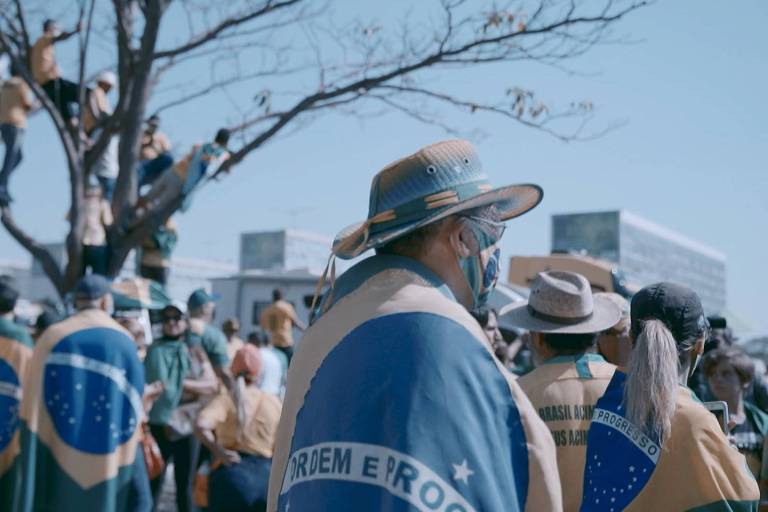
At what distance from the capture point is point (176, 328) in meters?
7.37

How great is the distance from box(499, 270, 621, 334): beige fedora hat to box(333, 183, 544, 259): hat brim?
1534 mm

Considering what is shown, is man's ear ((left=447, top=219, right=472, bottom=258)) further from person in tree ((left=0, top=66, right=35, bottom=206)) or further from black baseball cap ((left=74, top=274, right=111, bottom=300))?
person in tree ((left=0, top=66, right=35, bottom=206))

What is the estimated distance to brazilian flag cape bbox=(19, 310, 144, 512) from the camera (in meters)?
5.60

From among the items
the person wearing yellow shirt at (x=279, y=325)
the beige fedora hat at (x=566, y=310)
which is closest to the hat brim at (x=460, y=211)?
the beige fedora hat at (x=566, y=310)

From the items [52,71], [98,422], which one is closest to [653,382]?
[98,422]

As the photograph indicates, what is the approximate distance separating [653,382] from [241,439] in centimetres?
389

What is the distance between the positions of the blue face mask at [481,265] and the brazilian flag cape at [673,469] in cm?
93

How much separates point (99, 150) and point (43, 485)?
385cm

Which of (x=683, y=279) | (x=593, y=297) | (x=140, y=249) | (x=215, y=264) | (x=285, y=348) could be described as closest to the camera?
(x=593, y=297)

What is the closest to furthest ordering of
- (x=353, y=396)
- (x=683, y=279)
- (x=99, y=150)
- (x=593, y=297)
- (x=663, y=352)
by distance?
(x=353, y=396) < (x=663, y=352) < (x=593, y=297) < (x=99, y=150) < (x=683, y=279)

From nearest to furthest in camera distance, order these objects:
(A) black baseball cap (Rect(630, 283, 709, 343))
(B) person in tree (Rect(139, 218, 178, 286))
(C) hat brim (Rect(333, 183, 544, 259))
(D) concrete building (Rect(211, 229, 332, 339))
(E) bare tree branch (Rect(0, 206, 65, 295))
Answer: (C) hat brim (Rect(333, 183, 544, 259)), (A) black baseball cap (Rect(630, 283, 709, 343)), (E) bare tree branch (Rect(0, 206, 65, 295)), (B) person in tree (Rect(139, 218, 178, 286)), (D) concrete building (Rect(211, 229, 332, 339))

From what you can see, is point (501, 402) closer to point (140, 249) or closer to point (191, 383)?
point (191, 383)

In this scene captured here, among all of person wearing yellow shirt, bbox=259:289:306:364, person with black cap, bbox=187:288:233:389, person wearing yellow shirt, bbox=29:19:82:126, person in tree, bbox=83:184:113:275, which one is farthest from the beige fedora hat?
person wearing yellow shirt, bbox=259:289:306:364

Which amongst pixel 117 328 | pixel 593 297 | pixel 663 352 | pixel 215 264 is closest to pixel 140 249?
pixel 117 328
